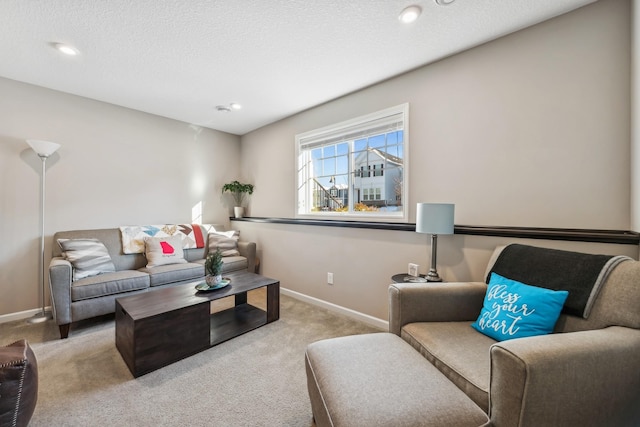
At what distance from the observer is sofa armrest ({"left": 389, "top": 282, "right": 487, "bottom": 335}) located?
150 centimetres

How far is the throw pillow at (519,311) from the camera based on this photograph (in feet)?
3.94

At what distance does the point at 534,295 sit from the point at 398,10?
185 centimetres

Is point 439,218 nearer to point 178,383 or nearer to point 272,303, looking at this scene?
point 272,303

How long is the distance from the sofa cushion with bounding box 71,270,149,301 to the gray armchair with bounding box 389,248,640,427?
266 centimetres

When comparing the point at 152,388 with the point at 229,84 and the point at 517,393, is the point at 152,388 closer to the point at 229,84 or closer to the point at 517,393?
the point at 517,393

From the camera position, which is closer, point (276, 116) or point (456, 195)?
point (456, 195)

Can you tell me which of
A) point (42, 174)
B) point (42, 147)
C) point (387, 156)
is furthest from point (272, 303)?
point (42, 174)

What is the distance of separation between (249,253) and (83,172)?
212 cm

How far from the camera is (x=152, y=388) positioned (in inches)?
62.4

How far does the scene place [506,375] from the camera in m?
0.85

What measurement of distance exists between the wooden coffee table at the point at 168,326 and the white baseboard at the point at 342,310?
82 cm

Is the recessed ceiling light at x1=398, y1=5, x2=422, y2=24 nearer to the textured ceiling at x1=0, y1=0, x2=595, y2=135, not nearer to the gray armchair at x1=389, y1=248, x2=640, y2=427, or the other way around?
the textured ceiling at x1=0, y1=0, x2=595, y2=135

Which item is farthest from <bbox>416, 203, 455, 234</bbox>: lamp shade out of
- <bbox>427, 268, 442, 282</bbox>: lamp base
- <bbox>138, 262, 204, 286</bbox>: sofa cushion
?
<bbox>138, 262, 204, 286</bbox>: sofa cushion

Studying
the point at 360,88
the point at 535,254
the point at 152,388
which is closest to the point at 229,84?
the point at 360,88
